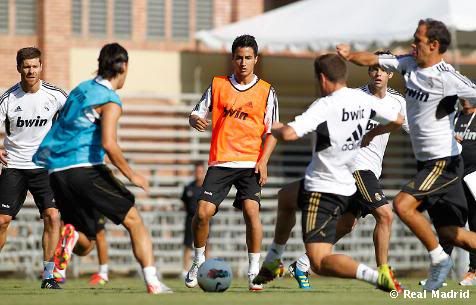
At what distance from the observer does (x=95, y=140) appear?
1150 cm

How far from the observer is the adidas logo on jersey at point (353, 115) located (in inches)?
440

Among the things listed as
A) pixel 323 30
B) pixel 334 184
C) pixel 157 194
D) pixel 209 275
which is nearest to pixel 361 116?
pixel 334 184

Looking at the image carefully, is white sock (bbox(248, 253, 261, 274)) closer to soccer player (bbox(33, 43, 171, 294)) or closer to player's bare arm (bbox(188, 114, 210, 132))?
player's bare arm (bbox(188, 114, 210, 132))

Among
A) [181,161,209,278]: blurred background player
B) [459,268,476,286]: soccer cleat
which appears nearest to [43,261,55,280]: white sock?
[459,268,476,286]: soccer cleat

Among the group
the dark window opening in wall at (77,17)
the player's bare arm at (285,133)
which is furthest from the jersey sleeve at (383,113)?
the dark window opening in wall at (77,17)

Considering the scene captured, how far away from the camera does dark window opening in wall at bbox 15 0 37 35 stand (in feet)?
81.8

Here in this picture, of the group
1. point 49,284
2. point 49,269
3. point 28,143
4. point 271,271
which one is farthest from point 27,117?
point 271,271

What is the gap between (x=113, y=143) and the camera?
11.1 metres

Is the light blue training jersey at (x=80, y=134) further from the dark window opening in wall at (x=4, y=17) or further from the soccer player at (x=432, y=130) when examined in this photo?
the dark window opening in wall at (x=4, y=17)

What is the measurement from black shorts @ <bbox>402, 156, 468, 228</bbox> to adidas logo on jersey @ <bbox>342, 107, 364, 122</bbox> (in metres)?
1.33

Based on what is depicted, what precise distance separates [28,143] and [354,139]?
4684 millimetres

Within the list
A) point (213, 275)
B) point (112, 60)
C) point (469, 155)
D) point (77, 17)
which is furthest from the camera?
point (77, 17)

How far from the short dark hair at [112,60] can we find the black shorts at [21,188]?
337 centimetres

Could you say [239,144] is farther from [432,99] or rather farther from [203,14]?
[203,14]
